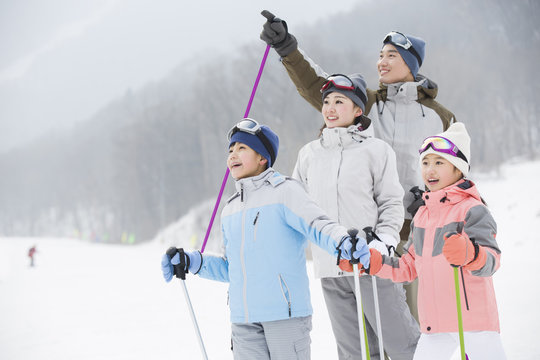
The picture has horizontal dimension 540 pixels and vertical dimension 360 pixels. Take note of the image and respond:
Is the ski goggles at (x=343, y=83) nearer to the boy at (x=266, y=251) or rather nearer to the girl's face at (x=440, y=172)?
the boy at (x=266, y=251)

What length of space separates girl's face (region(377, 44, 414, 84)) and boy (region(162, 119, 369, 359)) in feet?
2.98

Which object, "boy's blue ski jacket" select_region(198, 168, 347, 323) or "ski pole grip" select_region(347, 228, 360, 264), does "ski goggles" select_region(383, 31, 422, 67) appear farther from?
"ski pole grip" select_region(347, 228, 360, 264)

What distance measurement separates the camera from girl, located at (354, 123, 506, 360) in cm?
210

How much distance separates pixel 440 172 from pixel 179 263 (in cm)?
127

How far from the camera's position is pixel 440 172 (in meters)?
2.36

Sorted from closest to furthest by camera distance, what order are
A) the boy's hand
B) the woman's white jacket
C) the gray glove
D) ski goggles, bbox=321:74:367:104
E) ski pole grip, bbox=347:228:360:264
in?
1. the boy's hand
2. ski pole grip, bbox=347:228:360:264
3. the woman's white jacket
4. ski goggles, bbox=321:74:367:104
5. the gray glove

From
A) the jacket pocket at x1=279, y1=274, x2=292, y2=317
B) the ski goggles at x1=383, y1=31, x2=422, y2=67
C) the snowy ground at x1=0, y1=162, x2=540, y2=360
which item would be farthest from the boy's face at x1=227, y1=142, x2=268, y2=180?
the snowy ground at x1=0, y1=162, x2=540, y2=360

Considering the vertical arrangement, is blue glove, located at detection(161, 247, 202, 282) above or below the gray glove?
below

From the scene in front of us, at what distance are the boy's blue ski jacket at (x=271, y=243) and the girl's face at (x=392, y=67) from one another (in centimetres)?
99

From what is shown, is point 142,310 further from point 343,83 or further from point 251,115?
point 251,115

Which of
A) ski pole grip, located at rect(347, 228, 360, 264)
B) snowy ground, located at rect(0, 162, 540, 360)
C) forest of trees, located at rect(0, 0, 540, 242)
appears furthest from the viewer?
forest of trees, located at rect(0, 0, 540, 242)

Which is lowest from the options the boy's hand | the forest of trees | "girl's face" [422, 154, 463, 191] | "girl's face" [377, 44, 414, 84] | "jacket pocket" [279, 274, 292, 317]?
"jacket pocket" [279, 274, 292, 317]

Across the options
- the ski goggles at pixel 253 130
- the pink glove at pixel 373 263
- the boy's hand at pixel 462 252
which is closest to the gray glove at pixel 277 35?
the ski goggles at pixel 253 130

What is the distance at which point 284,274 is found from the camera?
236 centimetres
